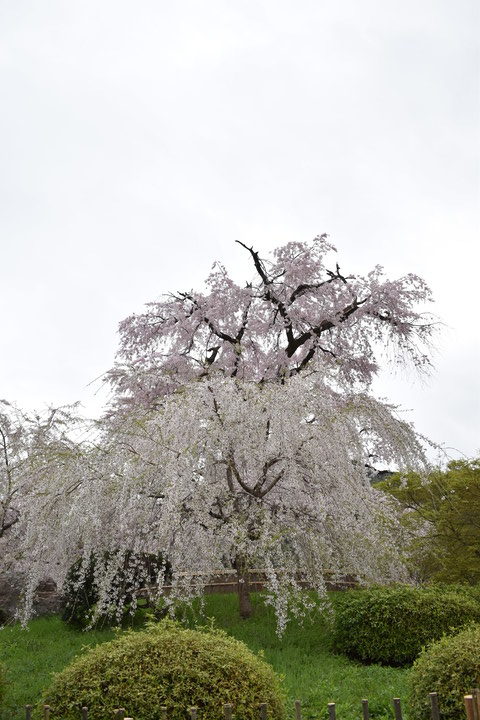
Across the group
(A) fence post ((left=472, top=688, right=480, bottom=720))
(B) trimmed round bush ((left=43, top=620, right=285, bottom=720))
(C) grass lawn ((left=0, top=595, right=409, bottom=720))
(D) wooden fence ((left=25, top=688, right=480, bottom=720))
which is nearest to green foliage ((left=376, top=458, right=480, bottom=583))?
(C) grass lawn ((left=0, top=595, right=409, bottom=720))

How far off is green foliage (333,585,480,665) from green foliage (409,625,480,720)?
298 cm

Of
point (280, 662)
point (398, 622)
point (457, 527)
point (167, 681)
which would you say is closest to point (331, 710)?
point (167, 681)

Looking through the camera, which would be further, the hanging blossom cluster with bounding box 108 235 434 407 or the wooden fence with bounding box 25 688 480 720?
the hanging blossom cluster with bounding box 108 235 434 407

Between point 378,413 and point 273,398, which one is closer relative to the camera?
point 273,398

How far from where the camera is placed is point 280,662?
802cm

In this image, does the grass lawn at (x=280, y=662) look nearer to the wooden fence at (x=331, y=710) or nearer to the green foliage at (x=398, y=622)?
the green foliage at (x=398, y=622)

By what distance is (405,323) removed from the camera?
15.9 metres

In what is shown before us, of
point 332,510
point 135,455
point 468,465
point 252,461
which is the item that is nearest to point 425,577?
point 468,465

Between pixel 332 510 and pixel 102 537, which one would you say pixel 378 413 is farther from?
pixel 102 537

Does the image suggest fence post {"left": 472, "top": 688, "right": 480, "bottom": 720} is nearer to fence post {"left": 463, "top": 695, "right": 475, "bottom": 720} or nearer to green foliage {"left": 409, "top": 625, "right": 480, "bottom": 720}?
fence post {"left": 463, "top": 695, "right": 475, "bottom": 720}

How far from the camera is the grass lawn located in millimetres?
6496

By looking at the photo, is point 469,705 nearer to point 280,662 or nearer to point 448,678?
point 448,678

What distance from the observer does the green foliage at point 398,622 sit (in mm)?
8352

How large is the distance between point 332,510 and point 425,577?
569cm
